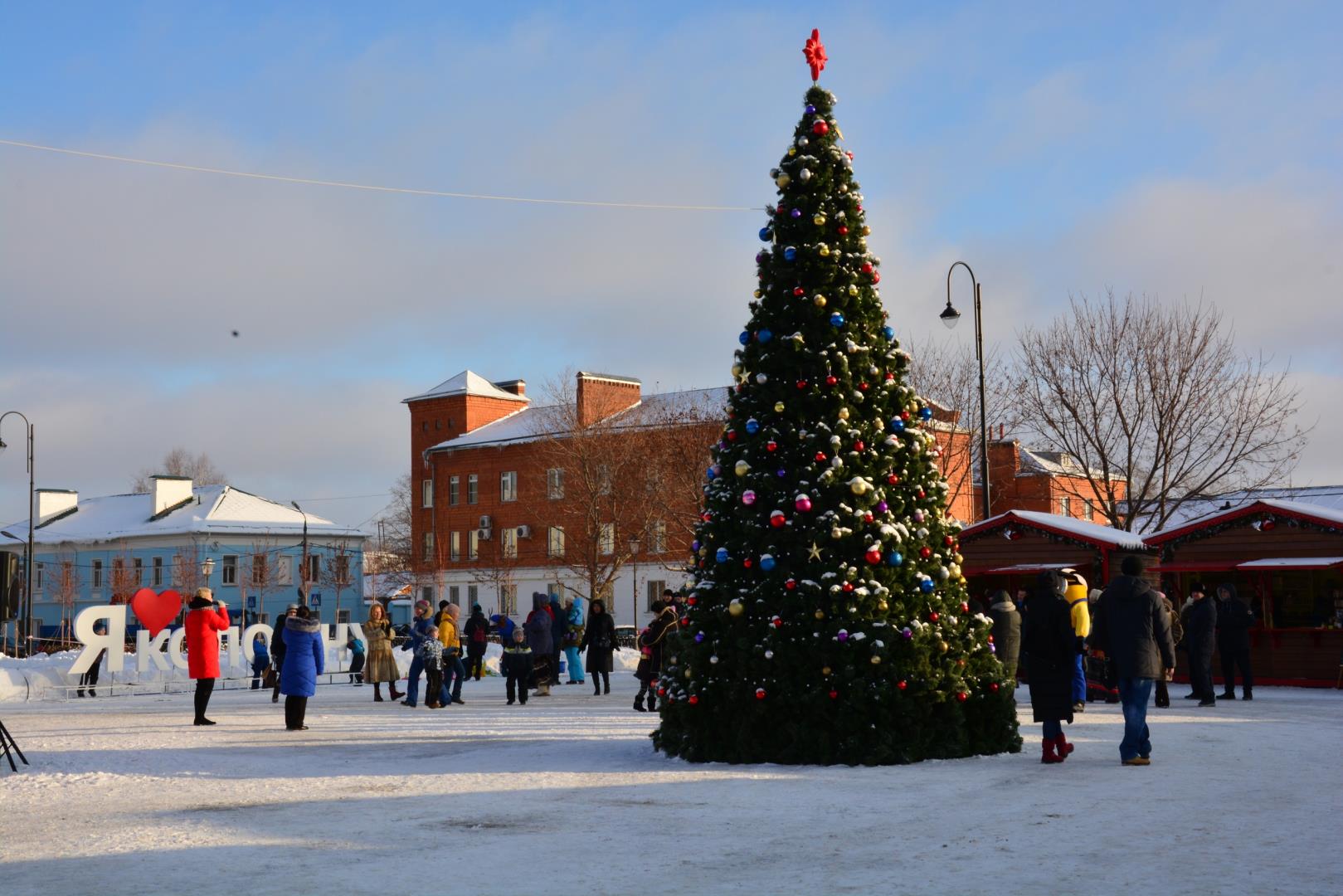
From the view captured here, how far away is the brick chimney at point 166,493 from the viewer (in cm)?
8125

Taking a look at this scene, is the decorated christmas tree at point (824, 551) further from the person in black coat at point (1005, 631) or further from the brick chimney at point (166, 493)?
the brick chimney at point (166, 493)

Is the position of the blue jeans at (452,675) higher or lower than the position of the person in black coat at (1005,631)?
lower

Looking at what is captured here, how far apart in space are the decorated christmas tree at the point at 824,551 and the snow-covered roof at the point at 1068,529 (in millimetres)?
12761

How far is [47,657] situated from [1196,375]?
28014mm

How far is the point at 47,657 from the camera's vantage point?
30.1 m

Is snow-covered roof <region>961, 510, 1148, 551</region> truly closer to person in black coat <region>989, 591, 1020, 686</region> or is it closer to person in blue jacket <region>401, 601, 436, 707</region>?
person in black coat <region>989, 591, 1020, 686</region>

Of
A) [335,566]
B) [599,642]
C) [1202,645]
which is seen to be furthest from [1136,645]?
[335,566]

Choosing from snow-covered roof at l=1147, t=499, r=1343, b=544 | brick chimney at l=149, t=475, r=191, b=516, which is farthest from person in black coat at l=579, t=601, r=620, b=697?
brick chimney at l=149, t=475, r=191, b=516

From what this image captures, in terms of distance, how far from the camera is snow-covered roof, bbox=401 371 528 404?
7988 cm

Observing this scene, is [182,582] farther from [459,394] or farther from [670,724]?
[670,724]

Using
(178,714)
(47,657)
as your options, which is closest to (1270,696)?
(178,714)

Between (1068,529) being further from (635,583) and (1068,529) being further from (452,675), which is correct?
(635,583)

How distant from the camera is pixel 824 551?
12.9 m

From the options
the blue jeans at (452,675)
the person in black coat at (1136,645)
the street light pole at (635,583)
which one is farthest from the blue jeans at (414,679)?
the street light pole at (635,583)
